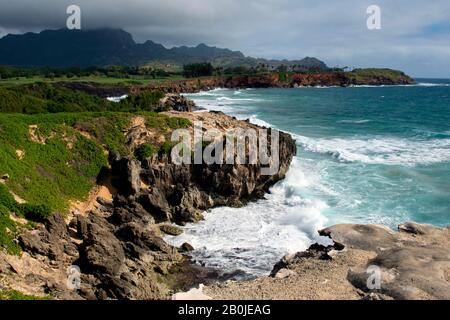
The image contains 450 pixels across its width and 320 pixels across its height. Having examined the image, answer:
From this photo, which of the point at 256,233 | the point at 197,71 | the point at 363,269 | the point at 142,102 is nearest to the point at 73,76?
the point at 197,71

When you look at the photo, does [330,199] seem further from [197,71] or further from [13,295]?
[197,71]

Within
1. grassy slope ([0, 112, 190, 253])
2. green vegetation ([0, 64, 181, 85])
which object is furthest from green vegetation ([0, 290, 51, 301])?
green vegetation ([0, 64, 181, 85])

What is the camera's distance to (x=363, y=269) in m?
19.9

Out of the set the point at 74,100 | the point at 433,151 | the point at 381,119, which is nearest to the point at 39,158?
the point at 74,100

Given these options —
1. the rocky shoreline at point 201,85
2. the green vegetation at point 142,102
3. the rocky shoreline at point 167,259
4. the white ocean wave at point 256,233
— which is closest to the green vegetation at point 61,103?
the green vegetation at point 142,102

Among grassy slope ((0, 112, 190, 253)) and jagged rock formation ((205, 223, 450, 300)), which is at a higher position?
grassy slope ((0, 112, 190, 253))

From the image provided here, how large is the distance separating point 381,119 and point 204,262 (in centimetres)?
6638

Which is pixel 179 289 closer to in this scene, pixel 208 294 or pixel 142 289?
pixel 142 289

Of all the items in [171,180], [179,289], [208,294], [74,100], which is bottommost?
[179,289]

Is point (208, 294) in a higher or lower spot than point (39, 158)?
lower

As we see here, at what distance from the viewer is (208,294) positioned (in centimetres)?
1839

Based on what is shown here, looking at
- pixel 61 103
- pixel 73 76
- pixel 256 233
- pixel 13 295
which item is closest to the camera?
pixel 13 295

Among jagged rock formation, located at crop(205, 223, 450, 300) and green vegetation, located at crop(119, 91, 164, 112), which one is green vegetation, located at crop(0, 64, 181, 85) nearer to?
green vegetation, located at crop(119, 91, 164, 112)

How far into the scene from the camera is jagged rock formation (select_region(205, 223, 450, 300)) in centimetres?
1795
